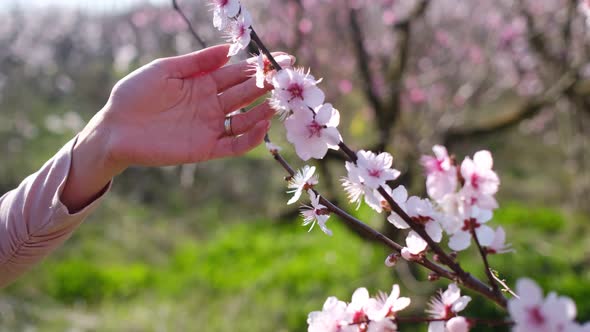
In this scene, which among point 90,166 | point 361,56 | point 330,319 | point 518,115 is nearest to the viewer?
point 330,319

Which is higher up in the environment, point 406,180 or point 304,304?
point 406,180

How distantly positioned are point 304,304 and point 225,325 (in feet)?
1.76

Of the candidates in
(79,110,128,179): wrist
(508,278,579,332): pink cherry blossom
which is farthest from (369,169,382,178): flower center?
(79,110,128,179): wrist

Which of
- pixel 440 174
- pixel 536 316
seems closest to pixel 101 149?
pixel 440 174

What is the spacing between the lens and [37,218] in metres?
1.40

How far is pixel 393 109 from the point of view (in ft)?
12.9

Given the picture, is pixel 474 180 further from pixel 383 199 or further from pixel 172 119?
pixel 172 119

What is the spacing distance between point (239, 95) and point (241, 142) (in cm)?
11

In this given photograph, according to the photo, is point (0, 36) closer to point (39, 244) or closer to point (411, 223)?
point (39, 244)

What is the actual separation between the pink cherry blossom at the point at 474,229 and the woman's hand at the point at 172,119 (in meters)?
0.57

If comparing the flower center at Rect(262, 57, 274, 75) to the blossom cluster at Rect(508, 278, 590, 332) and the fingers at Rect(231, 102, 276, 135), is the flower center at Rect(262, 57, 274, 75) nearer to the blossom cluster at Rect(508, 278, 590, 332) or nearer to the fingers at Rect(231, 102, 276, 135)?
the fingers at Rect(231, 102, 276, 135)

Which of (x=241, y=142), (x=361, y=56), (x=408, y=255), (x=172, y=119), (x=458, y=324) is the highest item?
(x=361, y=56)

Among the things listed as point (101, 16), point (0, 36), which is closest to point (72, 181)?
point (0, 36)

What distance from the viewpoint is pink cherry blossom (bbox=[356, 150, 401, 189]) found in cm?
89
